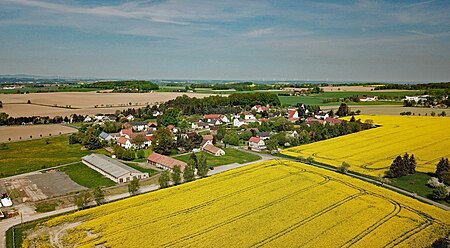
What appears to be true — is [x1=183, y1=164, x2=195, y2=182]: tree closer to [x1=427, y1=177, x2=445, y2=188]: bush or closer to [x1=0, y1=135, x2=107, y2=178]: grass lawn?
[x1=0, y1=135, x2=107, y2=178]: grass lawn

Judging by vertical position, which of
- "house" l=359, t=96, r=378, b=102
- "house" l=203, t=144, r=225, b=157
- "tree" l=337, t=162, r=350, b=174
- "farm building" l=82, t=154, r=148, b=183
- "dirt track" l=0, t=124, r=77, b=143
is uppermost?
"house" l=359, t=96, r=378, b=102

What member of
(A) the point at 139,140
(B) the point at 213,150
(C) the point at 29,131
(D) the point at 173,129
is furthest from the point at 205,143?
(C) the point at 29,131

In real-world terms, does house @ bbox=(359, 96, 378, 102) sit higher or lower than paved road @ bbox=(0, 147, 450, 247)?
higher

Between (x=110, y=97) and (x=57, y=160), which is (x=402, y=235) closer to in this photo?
(x=57, y=160)

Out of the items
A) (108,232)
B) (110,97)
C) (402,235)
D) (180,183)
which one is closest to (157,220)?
(108,232)

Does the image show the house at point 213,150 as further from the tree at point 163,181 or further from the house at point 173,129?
the house at point 173,129

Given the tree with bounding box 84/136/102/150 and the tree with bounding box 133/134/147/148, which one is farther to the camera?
the tree with bounding box 133/134/147/148

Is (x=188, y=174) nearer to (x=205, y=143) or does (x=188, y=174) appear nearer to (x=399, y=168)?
(x=205, y=143)

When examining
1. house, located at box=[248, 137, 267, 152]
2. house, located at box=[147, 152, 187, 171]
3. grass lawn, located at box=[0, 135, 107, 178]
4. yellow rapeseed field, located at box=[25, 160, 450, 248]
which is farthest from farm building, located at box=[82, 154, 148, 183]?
house, located at box=[248, 137, 267, 152]

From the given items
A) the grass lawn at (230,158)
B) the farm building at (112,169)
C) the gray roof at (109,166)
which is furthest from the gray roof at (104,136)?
the grass lawn at (230,158)
